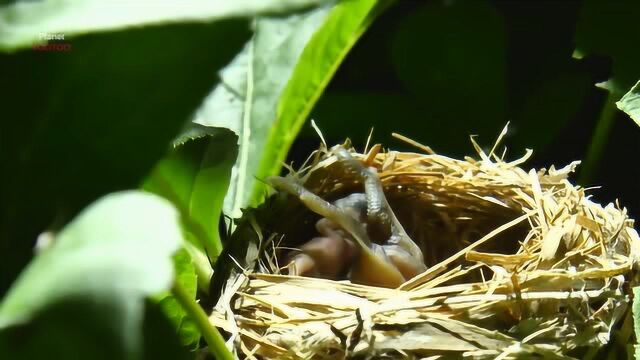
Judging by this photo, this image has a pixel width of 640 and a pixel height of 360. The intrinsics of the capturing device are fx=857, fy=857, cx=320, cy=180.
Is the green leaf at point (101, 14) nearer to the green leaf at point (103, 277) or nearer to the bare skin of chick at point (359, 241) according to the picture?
the green leaf at point (103, 277)

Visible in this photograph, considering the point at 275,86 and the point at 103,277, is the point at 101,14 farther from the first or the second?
the point at 275,86

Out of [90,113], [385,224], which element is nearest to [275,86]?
[385,224]

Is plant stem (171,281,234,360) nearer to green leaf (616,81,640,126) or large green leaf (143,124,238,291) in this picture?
large green leaf (143,124,238,291)

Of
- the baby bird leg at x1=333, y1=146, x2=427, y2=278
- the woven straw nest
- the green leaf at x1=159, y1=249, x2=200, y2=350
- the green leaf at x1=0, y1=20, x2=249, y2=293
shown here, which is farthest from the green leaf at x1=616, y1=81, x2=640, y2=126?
the green leaf at x1=0, y1=20, x2=249, y2=293

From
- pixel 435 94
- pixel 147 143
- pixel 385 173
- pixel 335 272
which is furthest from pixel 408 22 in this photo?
pixel 147 143

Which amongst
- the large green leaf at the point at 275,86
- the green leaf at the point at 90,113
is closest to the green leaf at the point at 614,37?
the large green leaf at the point at 275,86
